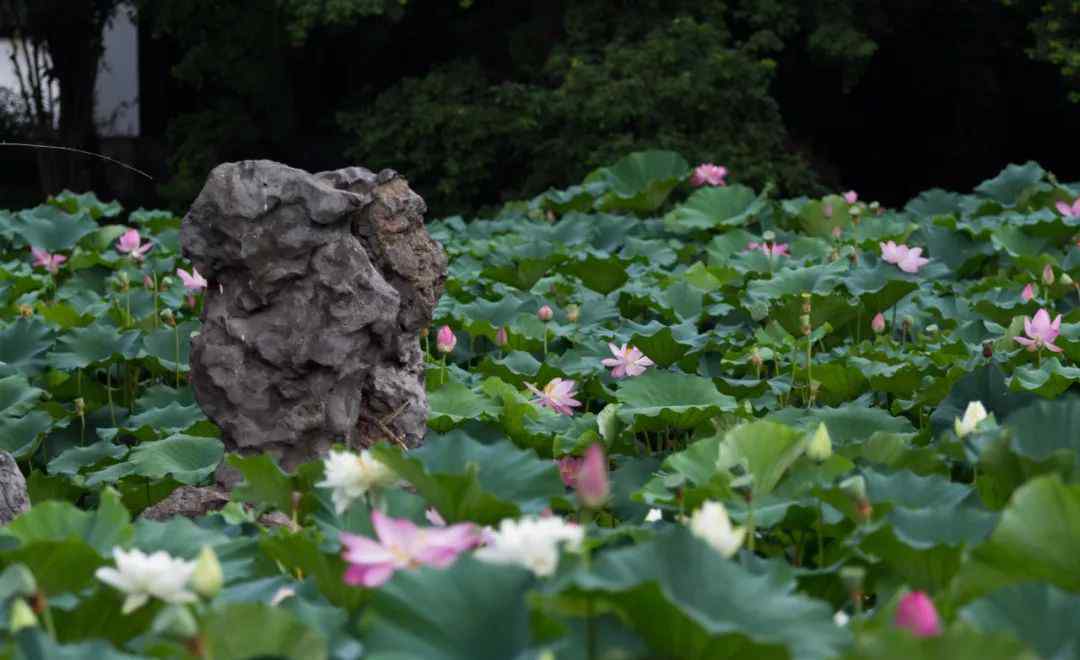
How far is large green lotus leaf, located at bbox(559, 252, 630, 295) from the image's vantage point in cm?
411

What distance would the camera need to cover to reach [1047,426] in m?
1.79

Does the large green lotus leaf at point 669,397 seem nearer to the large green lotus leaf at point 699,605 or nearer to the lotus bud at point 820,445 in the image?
the lotus bud at point 820,445

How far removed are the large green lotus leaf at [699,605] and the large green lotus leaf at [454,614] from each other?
49mm

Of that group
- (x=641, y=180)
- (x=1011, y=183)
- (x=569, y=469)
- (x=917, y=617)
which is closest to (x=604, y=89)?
(x=641, y=180)

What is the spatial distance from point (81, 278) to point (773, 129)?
266 inches

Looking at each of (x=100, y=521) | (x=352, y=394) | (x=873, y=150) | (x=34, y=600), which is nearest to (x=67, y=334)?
(x=352, y=394)

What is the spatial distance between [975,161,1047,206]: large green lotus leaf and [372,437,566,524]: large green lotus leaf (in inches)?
177

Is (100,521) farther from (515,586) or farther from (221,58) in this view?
(221,58)

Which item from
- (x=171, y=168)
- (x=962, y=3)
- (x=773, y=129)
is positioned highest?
(x=962, y=3)

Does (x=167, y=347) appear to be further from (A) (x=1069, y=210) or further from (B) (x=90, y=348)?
(A) (x=1069, y=210)

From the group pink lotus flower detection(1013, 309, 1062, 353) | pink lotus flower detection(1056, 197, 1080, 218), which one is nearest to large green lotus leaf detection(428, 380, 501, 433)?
pink lotus flower detection(1013, 309, 1062, 353)

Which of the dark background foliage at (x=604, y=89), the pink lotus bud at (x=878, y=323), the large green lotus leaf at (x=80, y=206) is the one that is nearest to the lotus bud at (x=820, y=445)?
the pink lotus bud at (x=878, y=323)

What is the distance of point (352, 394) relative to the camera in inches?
103

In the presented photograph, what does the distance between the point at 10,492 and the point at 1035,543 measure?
1.52m
